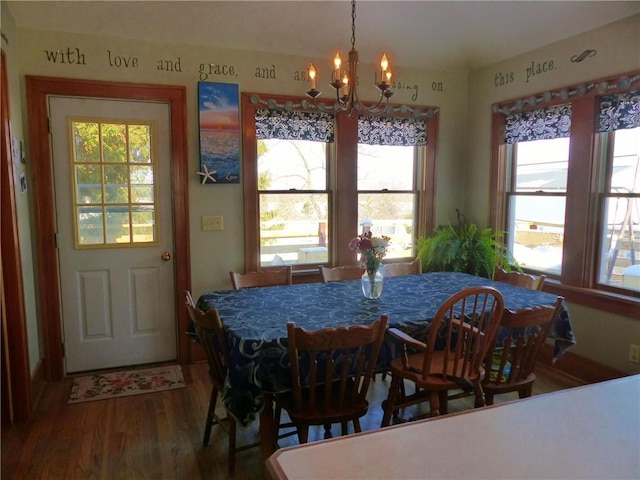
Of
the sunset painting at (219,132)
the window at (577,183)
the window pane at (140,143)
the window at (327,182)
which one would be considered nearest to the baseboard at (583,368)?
the window at (577,183)

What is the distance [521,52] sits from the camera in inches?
147

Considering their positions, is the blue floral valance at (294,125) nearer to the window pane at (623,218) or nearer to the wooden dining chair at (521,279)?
the wooden dining chair at (521,279)

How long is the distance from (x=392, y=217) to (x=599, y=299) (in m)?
1.78

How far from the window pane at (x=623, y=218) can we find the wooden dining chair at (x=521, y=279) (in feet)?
2.11

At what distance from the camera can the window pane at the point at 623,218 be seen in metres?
3.05

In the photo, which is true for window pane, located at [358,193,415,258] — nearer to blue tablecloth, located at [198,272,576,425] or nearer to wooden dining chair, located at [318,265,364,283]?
wooden dining chair, located at [318,265,364,283]

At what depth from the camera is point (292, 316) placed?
234 cm

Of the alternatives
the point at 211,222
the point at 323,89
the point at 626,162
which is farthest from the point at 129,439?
the point at 626,162

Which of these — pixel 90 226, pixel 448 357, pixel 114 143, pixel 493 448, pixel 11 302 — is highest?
pixel 114 143

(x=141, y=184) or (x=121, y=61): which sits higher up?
(x=121, y=61)

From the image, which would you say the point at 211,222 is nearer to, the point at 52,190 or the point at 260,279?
the point at 260,279

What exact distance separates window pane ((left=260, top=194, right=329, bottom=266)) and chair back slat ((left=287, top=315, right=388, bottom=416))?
186 cm

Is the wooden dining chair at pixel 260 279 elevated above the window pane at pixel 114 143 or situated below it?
below

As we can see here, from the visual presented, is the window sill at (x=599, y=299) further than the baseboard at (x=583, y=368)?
No
